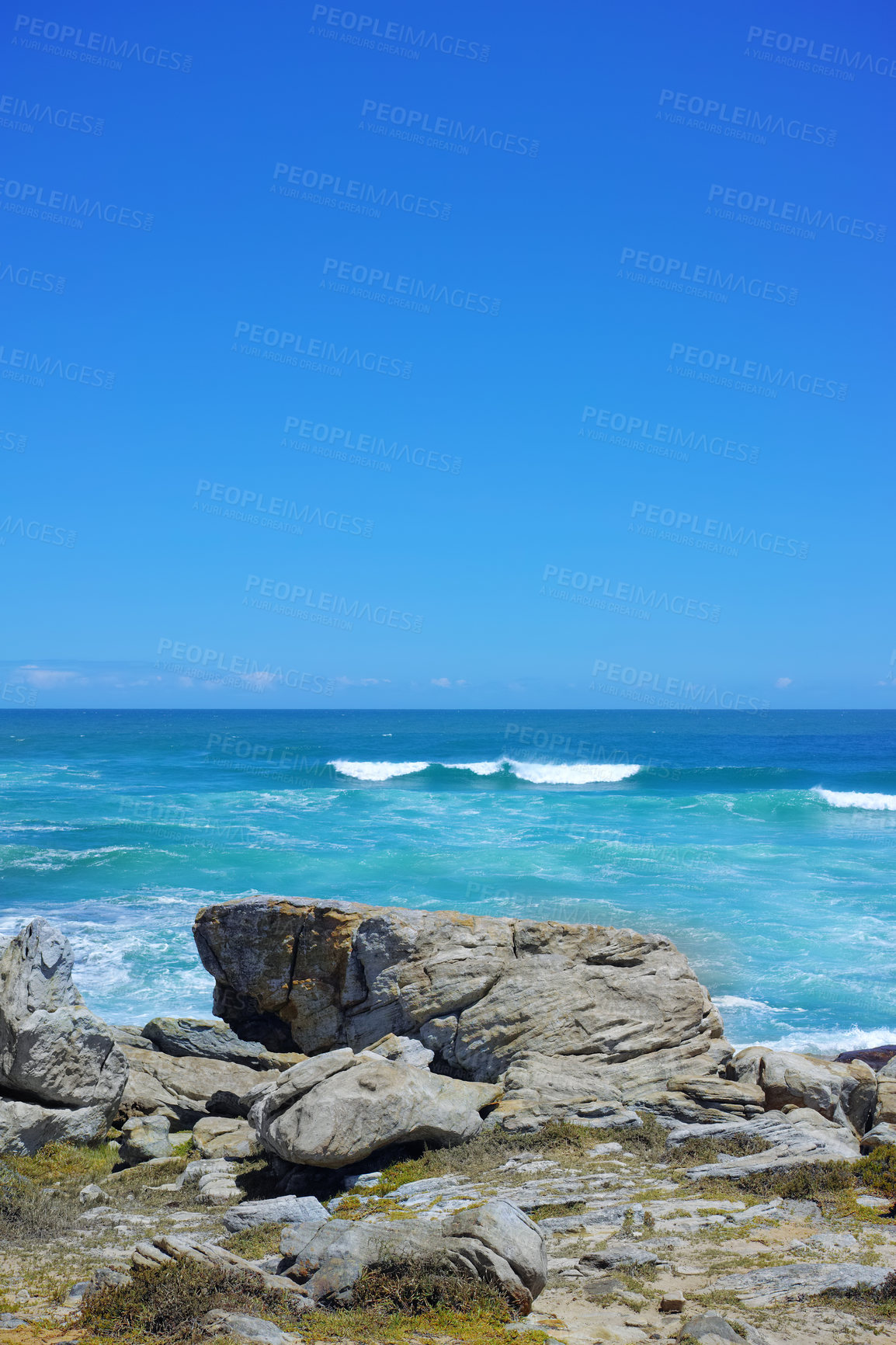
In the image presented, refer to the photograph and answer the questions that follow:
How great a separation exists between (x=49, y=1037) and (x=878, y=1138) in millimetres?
11216

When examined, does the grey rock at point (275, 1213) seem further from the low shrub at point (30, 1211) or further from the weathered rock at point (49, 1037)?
the weathered rock at point (49, 1037)

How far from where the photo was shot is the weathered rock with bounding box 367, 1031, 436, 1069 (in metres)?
12.7

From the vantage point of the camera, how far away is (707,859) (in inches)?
1398

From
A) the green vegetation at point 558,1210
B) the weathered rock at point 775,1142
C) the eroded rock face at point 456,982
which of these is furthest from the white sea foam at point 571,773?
the green vegetation at point 558,1210

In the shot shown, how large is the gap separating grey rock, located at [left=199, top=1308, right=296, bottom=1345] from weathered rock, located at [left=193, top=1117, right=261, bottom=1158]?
5.18 meters

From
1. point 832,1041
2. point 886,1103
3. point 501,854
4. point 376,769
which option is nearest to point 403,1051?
point 886,1103

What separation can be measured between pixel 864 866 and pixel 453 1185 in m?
29.6

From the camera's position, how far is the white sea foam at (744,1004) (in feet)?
64.0

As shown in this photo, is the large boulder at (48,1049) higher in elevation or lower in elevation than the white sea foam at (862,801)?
higher

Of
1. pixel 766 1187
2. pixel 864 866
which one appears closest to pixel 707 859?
pixel 864 866

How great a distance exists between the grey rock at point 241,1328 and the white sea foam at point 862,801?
51236 millimetres

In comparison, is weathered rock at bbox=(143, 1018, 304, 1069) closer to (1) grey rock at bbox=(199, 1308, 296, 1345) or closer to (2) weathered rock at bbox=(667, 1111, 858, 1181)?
(2) weathered rock at bbox=(667, 1111, 858, 1181)

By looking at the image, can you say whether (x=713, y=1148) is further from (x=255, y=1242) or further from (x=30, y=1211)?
(x=30, y=1211)

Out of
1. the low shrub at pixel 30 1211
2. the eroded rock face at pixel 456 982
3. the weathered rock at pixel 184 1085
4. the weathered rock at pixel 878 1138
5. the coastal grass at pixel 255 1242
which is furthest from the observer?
the weathered rock at pixel 184 1085
